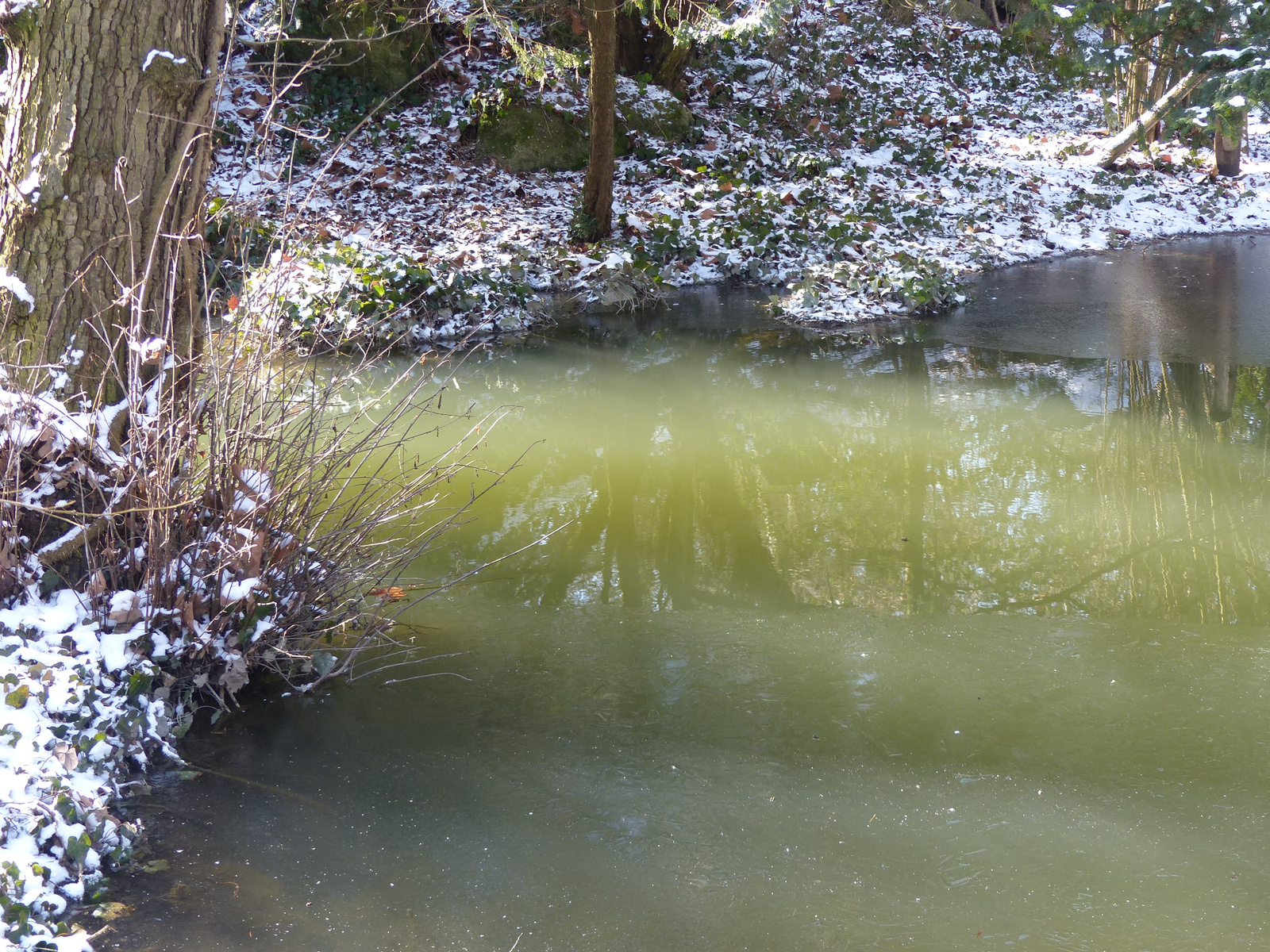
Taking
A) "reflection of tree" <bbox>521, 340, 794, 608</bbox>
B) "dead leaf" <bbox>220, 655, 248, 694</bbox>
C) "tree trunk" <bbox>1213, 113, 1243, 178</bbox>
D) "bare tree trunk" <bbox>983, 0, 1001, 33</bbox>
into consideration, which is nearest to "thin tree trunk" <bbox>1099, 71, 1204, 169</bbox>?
"tree trunk" <bbox>1213, 113, 1243, 178</bbox>

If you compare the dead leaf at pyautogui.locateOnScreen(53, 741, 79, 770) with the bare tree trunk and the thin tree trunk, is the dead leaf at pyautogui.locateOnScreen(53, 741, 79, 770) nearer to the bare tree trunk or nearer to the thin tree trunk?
the thin tree trunk

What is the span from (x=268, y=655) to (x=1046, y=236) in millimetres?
12770

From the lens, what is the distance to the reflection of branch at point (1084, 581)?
4.24m


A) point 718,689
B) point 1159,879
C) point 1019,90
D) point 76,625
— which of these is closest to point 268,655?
point 76,625

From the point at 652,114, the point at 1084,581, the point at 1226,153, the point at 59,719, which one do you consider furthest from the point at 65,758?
the point at 1226,153

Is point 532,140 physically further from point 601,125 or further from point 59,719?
point 59,719

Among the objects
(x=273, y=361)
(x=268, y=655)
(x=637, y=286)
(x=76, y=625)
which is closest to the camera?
(x=76, y=625)

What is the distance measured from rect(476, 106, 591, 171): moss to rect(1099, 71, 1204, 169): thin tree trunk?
27.7 ft

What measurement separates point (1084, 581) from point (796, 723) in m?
1.82

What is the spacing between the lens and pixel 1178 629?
4004 millimetres

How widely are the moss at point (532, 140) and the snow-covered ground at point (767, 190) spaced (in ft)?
0.72

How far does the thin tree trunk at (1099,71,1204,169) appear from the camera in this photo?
1396 centimetres

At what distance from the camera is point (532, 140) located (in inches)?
552

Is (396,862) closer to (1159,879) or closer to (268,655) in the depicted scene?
(268,655)
